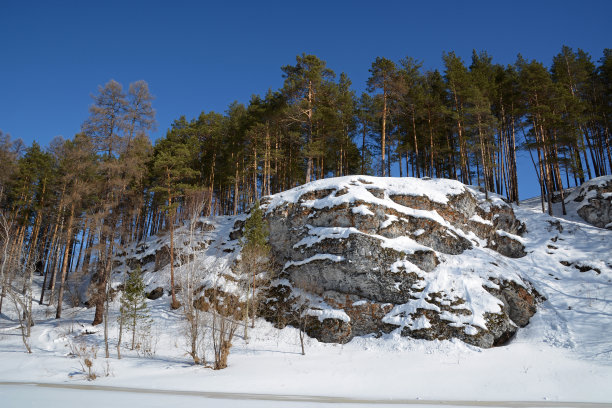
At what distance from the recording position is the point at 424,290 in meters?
19.2

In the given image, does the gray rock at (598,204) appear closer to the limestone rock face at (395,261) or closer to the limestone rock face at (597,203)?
the limestone rock face at (597,203)

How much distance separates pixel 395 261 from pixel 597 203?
63.3 feet

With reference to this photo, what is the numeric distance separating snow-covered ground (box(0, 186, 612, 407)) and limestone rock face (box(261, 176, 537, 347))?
906 millimetres

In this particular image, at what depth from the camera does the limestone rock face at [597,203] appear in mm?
25047

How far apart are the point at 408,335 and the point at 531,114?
87.1 ft

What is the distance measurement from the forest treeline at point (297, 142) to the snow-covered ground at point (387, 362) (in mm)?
5772

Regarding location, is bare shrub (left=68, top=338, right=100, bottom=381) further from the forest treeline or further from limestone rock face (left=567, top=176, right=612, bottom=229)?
limestone rock face (left=567, top=176, right=612, bottom=229)

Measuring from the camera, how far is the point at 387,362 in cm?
1592

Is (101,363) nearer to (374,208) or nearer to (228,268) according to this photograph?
(228,268)

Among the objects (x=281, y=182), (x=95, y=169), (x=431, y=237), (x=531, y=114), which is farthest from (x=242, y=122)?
(x=531, y=114)

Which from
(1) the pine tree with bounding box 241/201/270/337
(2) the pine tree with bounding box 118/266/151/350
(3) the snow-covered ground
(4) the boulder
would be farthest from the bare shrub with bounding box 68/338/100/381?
(1) the pine tree with bounding box 241/201/270/337

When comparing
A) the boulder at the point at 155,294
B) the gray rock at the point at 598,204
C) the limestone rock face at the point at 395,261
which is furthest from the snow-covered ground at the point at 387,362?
the boulder at the point at 155,294

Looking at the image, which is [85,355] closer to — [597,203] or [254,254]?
[254,254]

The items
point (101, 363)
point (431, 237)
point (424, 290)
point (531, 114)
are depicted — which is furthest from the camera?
point (531, 114)
